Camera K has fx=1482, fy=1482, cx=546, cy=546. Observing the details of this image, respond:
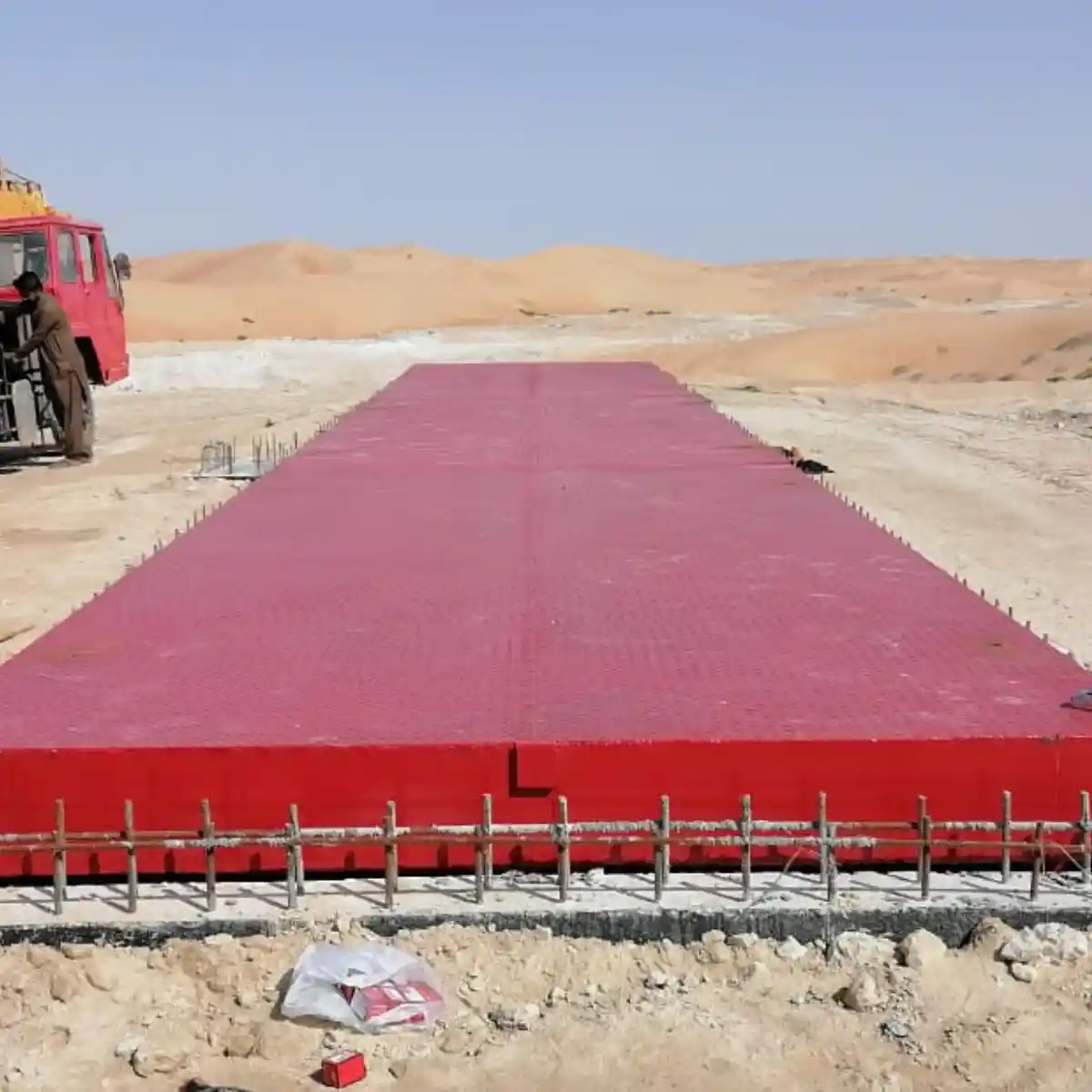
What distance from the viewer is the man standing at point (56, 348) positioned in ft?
39.2

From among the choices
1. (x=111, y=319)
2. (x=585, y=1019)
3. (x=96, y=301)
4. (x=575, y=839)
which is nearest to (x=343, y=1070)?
(x=585, y=1019)

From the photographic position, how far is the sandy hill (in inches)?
1198

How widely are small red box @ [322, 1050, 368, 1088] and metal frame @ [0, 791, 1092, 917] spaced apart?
0.53 metres

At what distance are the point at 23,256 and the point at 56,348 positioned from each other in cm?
88

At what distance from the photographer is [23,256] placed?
12359 mm

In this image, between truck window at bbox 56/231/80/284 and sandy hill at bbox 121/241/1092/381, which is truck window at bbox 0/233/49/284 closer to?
truck window at bbox 56/231/80/284

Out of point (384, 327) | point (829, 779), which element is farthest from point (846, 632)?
point (384, 327)

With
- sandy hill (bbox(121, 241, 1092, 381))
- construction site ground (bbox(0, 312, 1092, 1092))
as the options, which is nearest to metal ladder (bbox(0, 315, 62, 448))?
construction site ground (bbox(0, 312, 1092, 1092))

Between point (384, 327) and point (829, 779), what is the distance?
4273 cm

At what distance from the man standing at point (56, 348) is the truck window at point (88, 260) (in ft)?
2.39

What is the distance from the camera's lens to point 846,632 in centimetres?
492

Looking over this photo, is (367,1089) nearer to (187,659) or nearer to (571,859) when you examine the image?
(571,859)

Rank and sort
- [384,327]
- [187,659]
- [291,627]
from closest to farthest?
[187,659]
[291,627]
[384,327]

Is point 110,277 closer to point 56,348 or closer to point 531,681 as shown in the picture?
point 56,348
